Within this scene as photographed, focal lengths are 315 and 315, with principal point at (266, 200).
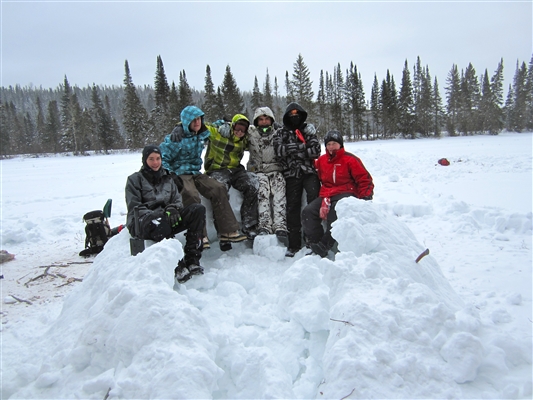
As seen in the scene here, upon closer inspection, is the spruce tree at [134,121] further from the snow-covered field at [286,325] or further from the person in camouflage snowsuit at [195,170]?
the person in camouflage snowsuit at [195,170]

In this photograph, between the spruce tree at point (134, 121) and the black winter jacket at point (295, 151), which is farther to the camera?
the spruce tree at point (134, 121)

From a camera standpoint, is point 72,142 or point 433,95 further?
point 433,95

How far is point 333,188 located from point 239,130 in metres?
1.55

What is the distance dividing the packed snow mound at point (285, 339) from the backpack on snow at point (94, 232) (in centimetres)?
296

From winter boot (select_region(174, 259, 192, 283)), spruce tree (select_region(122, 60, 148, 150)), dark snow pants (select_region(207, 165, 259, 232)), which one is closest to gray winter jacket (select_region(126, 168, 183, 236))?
winter boot (select_region(174, 259, 192, 283))

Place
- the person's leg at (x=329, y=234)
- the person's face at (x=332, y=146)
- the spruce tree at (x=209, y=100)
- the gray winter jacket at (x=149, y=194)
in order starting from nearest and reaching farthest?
1. the gray winter jacket at (x=149, y=194)
2. the person's leg at (x=329, y=234)
3. the person's face at (x=332, y=146)
4. the spruce tree at (x=209, y=100)

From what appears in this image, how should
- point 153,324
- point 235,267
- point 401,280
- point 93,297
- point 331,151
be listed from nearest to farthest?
point 153,324
point 401,280
point 93,297
point 235,267
point 331,151

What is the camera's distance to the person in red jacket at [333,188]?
3.75m

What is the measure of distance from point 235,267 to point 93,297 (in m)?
1.43

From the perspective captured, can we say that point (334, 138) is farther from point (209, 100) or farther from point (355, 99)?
point (355, 99)

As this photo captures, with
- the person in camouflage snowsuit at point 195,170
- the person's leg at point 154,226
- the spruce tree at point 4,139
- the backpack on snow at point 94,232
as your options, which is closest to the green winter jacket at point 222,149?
the person in camouflage snowsuit at point 195,170

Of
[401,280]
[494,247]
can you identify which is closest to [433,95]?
[494,247]

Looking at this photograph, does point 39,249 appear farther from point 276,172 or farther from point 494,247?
point 494,247

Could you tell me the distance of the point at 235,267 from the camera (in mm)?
3605
